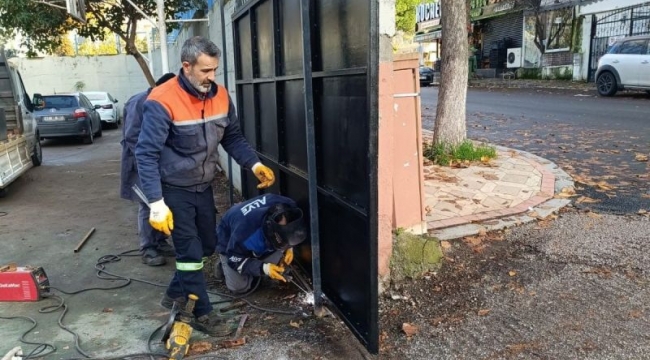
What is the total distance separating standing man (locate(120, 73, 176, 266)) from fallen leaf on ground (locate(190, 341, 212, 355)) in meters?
1.65

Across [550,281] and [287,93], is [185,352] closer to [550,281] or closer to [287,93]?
[287,93]

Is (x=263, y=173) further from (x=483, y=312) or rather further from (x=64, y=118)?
(x=64, y=118)

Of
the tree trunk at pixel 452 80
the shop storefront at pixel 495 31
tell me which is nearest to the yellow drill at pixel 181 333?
the tree trunk at pixel 452 80

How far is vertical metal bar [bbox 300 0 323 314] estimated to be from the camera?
3.43 m

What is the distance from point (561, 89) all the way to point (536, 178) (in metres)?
16.9

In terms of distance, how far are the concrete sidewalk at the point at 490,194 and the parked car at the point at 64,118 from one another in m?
11.1

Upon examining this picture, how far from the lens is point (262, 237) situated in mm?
3893

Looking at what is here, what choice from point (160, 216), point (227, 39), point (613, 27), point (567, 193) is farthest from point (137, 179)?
point (613, 27)

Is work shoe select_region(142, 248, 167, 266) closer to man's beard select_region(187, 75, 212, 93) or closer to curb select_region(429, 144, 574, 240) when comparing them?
man's beard select_region(187, 75, 212, 93)

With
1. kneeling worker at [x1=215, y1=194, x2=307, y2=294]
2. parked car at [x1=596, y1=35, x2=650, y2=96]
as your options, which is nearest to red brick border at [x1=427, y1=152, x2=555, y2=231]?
kneeling worker at [x1=215, y1=194, x2=307, y2=294]

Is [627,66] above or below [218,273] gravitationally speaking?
above

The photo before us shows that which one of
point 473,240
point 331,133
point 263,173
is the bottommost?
point 473,240

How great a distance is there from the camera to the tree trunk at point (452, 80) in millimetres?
7738

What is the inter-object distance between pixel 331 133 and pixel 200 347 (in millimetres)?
1599
